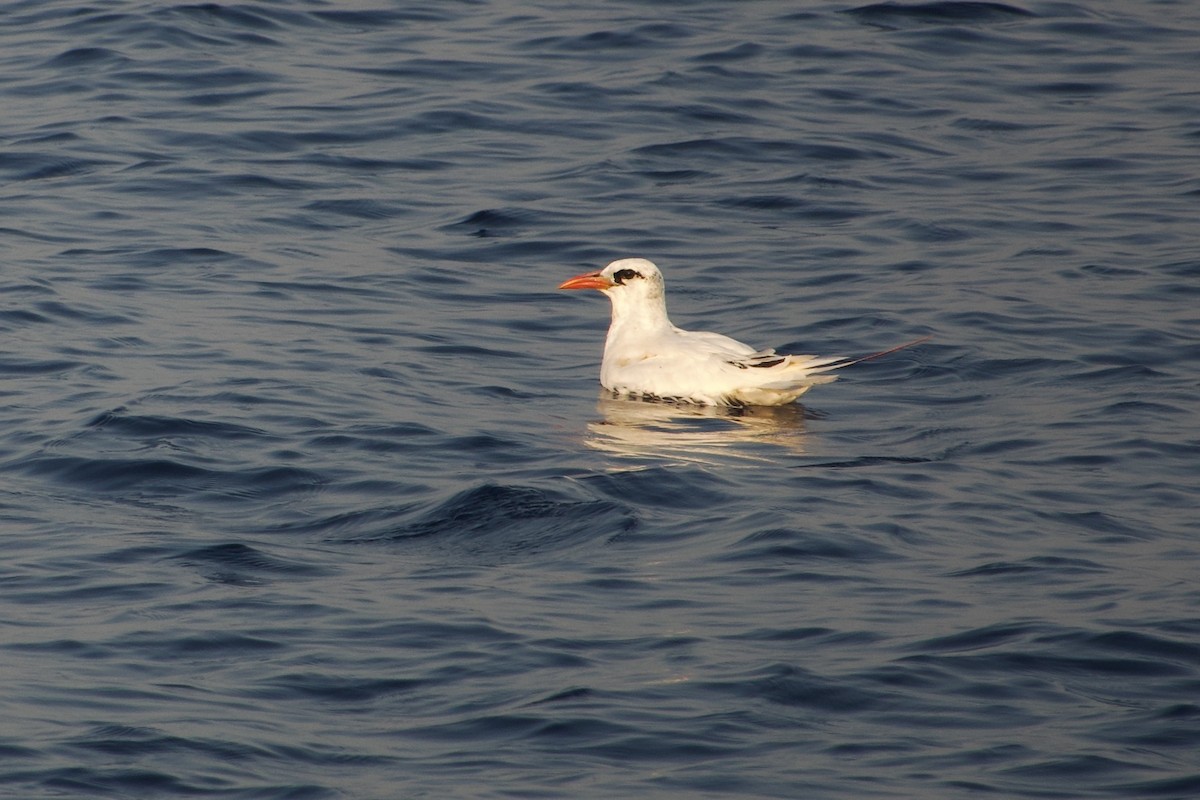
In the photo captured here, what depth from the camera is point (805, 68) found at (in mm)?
21062

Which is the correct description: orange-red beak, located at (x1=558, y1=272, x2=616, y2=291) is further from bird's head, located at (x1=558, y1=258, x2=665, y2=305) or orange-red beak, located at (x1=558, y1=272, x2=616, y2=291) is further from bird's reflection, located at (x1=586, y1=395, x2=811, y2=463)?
bird's reflection, located at (x1=586, y1=395, x2=811, y2=463)

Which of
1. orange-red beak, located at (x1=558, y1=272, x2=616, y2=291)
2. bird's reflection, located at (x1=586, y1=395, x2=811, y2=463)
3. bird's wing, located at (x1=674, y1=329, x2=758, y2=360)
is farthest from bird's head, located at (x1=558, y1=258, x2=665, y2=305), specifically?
bird's reflection, located at (x1=586, y1=395, x2=811, y2=463)

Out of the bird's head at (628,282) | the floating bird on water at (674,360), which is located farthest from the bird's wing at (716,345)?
the bird's head at (628,282)

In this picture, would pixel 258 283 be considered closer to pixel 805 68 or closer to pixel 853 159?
pixel 853 159

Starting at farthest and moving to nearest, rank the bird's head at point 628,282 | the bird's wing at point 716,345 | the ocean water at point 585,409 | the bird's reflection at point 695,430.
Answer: the bird's head at point 628,282, the bird's wing at point 716,345, the bird's reflection at point 695,430, the ocean water at point 585,409

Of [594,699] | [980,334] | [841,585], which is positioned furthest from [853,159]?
[594,699]

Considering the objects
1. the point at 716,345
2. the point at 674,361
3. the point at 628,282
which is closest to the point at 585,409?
the point at 674,361

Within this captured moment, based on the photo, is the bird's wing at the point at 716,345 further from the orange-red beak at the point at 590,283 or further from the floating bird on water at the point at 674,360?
the orange-red beak at the point at 590,283

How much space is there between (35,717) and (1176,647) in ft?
15.0

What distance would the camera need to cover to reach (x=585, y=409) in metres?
12.4

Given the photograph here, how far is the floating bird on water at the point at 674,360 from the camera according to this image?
12.1 meters

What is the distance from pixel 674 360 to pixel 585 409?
2.32 feet

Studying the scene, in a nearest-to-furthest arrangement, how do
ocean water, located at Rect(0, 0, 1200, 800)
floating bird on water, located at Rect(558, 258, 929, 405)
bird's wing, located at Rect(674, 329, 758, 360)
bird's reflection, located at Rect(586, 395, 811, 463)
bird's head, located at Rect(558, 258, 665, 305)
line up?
ocean water, located at Rect(0, 0, 1200, 800) < bird's reflection, located at Rect(586, 395, 811, 463) < floating bird on water, located at Rect(558, 258, 929, 405) < bird's wing, located at Rect(674, 329, 758, 360) < bird's head, located at Rect(558, 258, 665, 305)

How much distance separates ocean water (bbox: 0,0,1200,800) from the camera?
7168 millimetres
